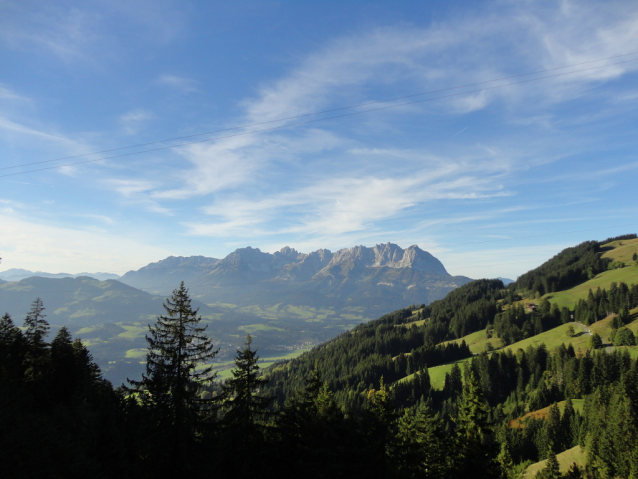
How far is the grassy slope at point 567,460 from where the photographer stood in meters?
71.3

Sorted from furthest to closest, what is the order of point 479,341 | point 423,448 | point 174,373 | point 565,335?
point 479,341 → point 565,335 → point 423,448 → point 174,373

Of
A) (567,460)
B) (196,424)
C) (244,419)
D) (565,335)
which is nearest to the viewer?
(196,424)

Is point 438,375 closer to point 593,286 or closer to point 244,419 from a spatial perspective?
point 593,286

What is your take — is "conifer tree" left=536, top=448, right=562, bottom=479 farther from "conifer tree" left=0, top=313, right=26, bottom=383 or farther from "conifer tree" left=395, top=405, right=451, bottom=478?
"conifer tree" left=0, top=313, right=26, bottom=383

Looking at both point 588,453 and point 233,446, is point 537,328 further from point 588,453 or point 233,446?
point 233,446

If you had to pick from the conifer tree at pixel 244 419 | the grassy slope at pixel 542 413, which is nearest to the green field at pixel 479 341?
the grassy slope at pixel 542 413

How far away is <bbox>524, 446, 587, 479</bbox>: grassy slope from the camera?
71312 millimetres

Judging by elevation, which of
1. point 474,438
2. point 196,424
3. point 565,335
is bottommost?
point 565,335

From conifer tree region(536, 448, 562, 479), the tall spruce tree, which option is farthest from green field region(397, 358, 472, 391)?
the tall spruce tree

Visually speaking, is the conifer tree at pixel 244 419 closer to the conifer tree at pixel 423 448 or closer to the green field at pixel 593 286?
the conifer tree at pixel 423 448

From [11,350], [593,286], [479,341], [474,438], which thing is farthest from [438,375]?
[11,350]

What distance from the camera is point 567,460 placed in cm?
7519

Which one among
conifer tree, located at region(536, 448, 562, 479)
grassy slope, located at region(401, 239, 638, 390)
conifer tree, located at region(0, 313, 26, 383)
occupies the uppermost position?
conifer tree, located at region(0, 313, 26, 383)

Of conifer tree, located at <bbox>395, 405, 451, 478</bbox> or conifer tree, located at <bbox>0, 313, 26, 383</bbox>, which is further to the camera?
conifer tree, located at <bbox>0, 313, 26, 383</bbox>
